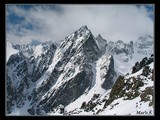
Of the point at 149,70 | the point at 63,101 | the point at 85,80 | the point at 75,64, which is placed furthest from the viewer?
the point at 75,64

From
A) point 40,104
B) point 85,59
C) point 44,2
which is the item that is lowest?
point 40,104

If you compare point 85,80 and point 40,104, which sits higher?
point 85,80

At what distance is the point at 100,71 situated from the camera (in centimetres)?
19062

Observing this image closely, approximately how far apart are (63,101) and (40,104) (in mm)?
15528

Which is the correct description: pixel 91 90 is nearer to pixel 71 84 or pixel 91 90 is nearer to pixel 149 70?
pixel 71 84

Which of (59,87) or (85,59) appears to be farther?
(85,59)

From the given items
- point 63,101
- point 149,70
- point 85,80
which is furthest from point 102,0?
point 85,80

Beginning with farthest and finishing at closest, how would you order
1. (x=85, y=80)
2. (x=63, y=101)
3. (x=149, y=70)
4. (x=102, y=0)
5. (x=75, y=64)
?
(x=75, y=64), (x=85, y=80), (x=63, y=101), (x=149, y=70), (x=102, y=0)

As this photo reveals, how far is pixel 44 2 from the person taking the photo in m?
5.12

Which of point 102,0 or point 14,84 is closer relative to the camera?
point 102,0

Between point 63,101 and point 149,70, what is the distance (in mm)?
137007

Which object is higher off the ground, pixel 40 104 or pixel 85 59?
pixel 85 59

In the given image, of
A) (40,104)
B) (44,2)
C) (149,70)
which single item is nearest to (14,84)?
(40,104)

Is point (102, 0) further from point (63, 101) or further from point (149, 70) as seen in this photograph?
point (63, 101)
